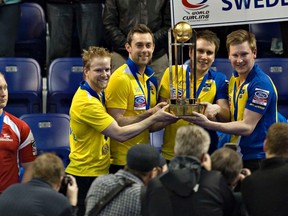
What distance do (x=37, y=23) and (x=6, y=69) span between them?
122 cm

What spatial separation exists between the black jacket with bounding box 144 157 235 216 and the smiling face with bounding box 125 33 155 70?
2.00 m

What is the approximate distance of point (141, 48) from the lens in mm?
7062

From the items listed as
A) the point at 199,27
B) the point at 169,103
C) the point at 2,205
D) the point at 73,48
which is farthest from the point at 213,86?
the point at 73,48

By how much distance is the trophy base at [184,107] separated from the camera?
661 centimetres

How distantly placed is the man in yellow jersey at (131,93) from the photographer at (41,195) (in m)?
1.62

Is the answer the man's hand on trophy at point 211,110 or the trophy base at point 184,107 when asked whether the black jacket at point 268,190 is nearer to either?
the trophy base at point 184,107

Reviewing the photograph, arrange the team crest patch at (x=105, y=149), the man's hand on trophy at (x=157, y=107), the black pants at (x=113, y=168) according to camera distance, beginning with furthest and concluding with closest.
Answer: the black pants at (x=113, y=168), the team crest patch at (x=105, y=149), the man's hand on trophy at (x=157, y=107)

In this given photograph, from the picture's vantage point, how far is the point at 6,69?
29.0 feet

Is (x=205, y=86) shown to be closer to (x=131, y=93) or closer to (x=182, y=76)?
(x=182, y=76)

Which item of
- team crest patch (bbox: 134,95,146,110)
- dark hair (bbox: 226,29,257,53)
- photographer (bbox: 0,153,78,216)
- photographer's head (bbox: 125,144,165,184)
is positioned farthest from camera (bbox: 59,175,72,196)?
dark hair (bbox: 226,29,257,53)

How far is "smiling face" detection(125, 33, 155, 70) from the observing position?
7.05 metres

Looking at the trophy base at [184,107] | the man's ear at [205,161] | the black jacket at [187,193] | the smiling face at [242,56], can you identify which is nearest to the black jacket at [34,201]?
the black jacket at [187,193]

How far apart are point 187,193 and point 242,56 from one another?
196cm

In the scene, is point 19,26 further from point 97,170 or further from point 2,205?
point 2,205
